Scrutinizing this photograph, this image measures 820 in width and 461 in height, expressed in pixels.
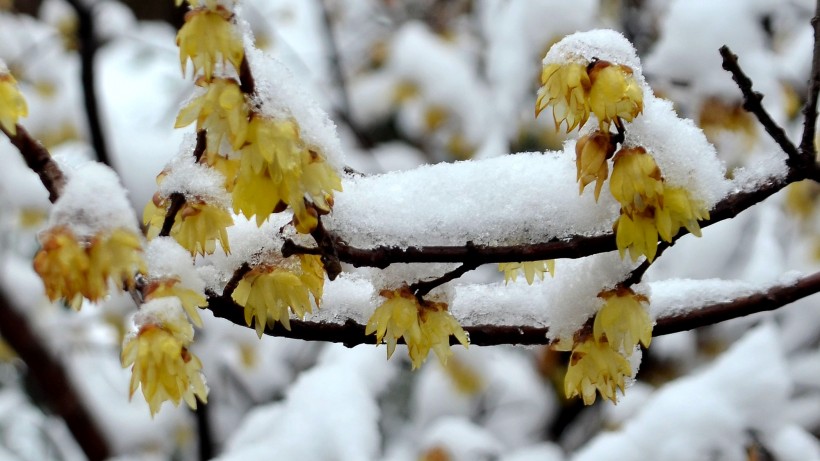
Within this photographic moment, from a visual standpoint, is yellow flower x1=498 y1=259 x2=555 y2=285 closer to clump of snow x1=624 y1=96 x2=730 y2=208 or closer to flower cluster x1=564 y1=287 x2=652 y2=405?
flower cluster x1=564 y1=287 x2=652 y2=405

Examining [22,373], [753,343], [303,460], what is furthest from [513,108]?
[22,373]

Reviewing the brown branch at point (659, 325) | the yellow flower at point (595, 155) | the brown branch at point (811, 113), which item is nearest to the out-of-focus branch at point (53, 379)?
the brown branch at point (659, 325)

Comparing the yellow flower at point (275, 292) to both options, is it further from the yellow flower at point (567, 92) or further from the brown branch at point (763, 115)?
the brown branch at point (763, 115)

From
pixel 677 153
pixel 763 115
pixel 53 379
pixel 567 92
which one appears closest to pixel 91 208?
pixel 567 92

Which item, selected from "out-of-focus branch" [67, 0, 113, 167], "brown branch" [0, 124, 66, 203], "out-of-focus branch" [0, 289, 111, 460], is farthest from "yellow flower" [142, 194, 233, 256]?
"out-of-focus branch" [0, 289, 111, 460]

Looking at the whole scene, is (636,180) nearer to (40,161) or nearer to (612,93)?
(612,93)
